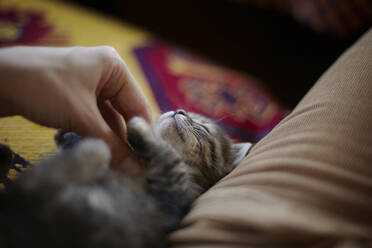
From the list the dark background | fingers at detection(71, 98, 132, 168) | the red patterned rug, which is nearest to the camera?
fingers at detection(71, 98, 132, 168)

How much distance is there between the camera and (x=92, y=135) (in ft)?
2.18

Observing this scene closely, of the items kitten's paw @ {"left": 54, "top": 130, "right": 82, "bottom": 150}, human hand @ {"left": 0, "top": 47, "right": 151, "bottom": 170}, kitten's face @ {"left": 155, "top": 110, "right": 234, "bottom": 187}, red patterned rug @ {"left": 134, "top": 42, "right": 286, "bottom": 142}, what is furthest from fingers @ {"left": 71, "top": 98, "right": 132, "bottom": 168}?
red patterned rug @ {"left": 134, "top": 42, "right": 286, "bottom": 142}

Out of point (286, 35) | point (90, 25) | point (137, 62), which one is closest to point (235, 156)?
point (137, 62)

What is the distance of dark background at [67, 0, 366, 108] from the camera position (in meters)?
1.68

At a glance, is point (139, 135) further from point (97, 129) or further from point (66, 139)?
point (66, 139)

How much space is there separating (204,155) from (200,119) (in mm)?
169

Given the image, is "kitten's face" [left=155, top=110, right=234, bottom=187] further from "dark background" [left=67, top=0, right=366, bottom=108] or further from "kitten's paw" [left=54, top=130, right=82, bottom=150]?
"dark background" [left=67, top=0, right=366, bottom=108]

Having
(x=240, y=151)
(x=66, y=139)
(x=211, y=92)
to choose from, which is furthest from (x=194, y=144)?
(x=211, y=92)

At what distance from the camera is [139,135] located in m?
0.70

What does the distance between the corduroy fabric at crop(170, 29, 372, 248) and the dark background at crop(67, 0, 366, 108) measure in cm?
83

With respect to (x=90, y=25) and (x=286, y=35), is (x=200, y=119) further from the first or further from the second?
(x=286, y=35)

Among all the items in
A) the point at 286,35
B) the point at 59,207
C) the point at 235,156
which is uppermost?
the point at 286,35

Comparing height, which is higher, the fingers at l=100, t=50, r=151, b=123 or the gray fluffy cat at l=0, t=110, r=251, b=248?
the fingers at l=100, t=50, r=151, b=123

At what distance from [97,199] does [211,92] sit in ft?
3.23
